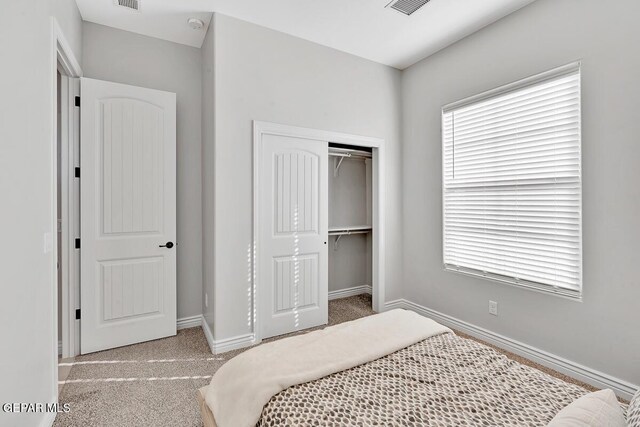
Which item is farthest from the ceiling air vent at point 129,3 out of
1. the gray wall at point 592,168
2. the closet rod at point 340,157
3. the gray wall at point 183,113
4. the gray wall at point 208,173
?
the gray wall at point 592,168

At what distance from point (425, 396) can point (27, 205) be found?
2071 mm

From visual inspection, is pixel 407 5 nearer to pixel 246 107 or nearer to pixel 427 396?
pixel 246 107

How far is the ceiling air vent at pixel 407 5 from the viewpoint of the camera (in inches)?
100

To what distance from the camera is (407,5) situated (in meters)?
2.61

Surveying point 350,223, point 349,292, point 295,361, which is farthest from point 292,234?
point 295,361

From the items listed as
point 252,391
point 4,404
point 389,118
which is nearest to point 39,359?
point 4,404

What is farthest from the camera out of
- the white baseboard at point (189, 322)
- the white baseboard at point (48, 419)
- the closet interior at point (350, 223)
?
the closet interior at point (350, 223)

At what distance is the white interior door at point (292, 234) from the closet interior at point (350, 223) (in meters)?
0.76

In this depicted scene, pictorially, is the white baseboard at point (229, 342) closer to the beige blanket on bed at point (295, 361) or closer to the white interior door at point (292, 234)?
the white interior door at point (292, 234)

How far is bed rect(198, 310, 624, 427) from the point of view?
1120 mm

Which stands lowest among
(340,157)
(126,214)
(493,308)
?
(493,308)

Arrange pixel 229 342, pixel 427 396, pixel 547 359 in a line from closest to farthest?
pixel 427 396 → pixel 547 359 → pixel 229 342

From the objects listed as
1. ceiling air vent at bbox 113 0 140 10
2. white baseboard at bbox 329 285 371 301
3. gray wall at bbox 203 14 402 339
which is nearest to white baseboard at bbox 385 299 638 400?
white baseboard at bbox 329 285 371 301

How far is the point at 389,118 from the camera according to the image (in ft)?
12.4
